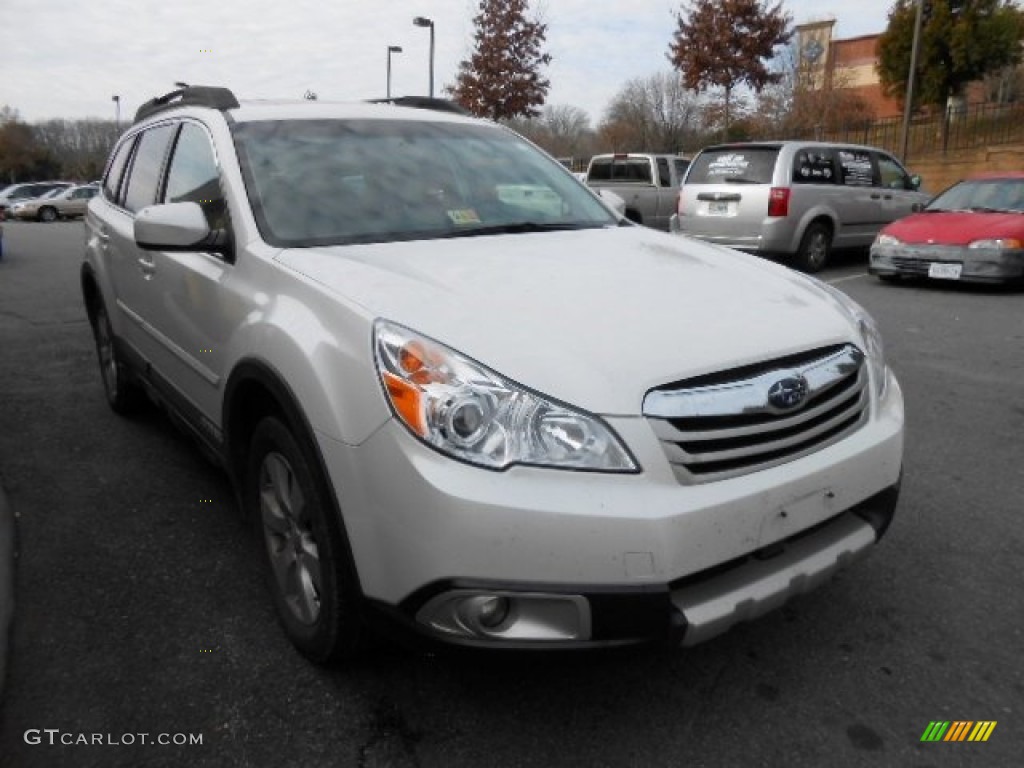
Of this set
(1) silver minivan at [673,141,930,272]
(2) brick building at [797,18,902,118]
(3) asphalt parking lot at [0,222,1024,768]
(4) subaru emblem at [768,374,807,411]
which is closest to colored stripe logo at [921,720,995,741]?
(3) asphalt parking lot at [0,222,1024,768]

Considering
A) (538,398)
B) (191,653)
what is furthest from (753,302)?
(191,653)

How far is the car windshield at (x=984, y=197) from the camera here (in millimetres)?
9641

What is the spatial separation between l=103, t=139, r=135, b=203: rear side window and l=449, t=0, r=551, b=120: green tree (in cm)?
2391

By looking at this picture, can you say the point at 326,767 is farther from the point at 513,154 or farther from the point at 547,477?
the point at 513,154

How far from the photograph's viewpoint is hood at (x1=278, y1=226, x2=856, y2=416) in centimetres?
195

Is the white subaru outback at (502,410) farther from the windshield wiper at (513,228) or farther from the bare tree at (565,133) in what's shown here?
the bare tree at (565,133)

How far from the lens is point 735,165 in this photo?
10.8 meters

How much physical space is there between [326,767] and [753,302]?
66.9 inches

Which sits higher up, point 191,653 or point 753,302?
point 753,302

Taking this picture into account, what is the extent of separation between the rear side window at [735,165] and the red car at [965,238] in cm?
168

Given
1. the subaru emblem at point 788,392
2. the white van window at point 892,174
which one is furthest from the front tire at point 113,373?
the white van window at point 892,174

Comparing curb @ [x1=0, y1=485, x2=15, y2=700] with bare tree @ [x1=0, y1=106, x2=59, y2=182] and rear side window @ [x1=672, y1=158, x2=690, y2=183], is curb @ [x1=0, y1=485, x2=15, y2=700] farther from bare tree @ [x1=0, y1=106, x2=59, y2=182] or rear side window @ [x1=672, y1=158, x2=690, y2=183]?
bare tree @ [x1=0, y1=106, x2=59, y2=182]

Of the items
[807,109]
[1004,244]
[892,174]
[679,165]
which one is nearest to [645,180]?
[679,165]

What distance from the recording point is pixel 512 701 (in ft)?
7.45
